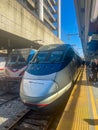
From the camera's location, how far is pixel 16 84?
43.3ft

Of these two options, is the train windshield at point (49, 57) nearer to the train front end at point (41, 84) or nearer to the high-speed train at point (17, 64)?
the train front end at point (41, 84)

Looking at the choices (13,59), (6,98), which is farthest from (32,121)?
(13,59)

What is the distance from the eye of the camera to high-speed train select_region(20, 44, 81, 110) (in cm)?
672

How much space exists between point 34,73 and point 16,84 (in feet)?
18.3

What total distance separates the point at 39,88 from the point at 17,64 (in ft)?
24.0

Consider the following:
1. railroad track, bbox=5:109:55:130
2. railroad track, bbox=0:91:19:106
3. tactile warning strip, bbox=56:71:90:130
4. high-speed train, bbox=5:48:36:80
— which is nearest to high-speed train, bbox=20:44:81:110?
tactile warning strip, bbox=56:71:90:130

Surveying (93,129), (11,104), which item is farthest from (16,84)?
(93,129)

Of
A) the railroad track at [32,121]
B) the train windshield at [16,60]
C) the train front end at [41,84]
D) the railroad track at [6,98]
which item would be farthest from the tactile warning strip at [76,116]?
the train windshield at [16,60]

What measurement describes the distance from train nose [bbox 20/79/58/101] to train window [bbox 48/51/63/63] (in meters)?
1.72

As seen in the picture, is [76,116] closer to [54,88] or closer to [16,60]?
[54,88]

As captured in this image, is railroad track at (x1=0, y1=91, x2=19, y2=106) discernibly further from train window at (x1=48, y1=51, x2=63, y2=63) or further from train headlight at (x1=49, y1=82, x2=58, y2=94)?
train headlight at (x1=49, y1=82, x2=58, y2=94)

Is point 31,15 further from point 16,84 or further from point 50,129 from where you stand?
point 50,129

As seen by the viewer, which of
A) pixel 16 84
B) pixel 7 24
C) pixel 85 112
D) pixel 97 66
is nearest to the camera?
pixel 85 112

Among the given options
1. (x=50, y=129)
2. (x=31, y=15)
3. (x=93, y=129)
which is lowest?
(x=50, y=129)
